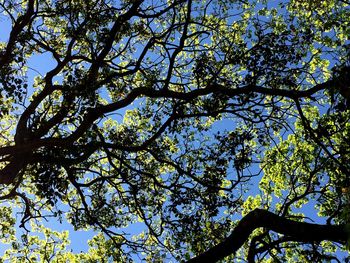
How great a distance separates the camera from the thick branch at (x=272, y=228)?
665 cm

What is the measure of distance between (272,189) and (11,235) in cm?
1079

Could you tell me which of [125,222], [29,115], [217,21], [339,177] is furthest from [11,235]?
[339,177]

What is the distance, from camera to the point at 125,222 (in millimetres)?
15961

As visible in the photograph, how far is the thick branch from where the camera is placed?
21.8ft

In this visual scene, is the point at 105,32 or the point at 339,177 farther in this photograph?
the point at 105,32

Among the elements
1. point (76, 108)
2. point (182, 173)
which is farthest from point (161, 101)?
point (76, 108)

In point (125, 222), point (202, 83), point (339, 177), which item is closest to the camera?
point (339, 177)

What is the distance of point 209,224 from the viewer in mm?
14547

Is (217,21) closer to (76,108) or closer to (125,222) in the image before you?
(76,108)

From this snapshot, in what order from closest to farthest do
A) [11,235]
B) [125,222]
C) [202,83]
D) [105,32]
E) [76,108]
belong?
[76,108] → [105,32] → [202,83] → [125,222] → [11,235]

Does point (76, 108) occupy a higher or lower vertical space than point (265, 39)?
lower

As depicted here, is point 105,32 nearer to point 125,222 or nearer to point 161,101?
point 161,101

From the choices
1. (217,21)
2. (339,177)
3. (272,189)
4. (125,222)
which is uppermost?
(217,21)

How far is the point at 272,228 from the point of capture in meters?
7.02
